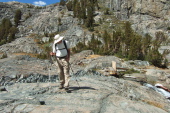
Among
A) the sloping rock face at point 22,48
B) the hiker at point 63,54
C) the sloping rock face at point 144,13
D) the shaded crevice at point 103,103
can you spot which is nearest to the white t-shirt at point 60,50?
the hiker at point 63,54

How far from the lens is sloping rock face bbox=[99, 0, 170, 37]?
52.6m

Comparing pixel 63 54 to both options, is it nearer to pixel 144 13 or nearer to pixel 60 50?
pixel 60 50

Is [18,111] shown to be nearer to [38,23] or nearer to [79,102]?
[79,102]

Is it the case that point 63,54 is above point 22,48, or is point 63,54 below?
above

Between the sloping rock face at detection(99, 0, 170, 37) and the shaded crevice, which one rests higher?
the sloping rock face at detection(99, 0, 170, 37)

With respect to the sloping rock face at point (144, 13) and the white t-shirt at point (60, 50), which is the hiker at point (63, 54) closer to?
the white t-shirt at point (60, 50)

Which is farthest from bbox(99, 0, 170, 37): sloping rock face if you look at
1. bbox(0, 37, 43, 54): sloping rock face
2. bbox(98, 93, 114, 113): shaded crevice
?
bbox(98, 93, 114, 113): shaded crevice

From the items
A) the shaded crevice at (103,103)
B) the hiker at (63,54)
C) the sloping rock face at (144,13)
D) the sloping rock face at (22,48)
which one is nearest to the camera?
the shaded crevice at (103,103)

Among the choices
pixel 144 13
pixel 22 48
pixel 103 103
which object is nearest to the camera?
pixel 103 103

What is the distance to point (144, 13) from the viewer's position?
5825 cm

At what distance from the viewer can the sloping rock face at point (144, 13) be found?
5259cm

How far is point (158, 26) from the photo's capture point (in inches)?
2046

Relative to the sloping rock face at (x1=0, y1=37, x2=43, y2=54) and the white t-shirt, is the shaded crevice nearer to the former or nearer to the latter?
the white t-shirt

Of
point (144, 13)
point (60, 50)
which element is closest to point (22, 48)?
point (60, 50)
